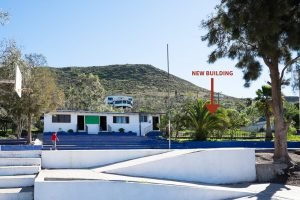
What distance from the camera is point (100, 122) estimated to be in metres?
43.3

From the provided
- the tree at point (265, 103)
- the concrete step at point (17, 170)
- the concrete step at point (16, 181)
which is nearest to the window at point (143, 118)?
the tree at point (265, 103)

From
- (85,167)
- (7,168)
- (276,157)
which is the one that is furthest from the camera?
(276,157)

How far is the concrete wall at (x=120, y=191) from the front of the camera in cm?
1208

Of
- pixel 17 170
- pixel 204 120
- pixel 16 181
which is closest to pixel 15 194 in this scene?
pixel 16 181

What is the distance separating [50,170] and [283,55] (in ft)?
39.4

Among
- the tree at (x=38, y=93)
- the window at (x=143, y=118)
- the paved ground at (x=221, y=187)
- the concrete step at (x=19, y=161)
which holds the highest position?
the tree at (x=38, y=93)

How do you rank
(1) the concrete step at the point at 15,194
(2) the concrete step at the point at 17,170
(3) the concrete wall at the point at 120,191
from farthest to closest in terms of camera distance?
(2) the concrete step at the point at 17,170 → (3) the concrete wall at the point at 120,191 → (1) the concrete step at the point at 15,194

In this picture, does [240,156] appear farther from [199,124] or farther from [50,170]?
[199,124]

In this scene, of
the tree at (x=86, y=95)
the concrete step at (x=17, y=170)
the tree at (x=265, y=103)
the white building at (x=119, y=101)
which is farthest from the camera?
the white building at (x=119, y=101)

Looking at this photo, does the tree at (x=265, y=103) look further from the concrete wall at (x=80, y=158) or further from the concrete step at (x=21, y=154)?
the concrete step at (x=21, y=154)

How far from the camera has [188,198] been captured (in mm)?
12961

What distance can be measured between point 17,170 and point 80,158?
2744mm

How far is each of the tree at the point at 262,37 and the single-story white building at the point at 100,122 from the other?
2350 centimetres

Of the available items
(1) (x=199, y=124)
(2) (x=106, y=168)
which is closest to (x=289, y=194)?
(2) (x=106, y=168)
